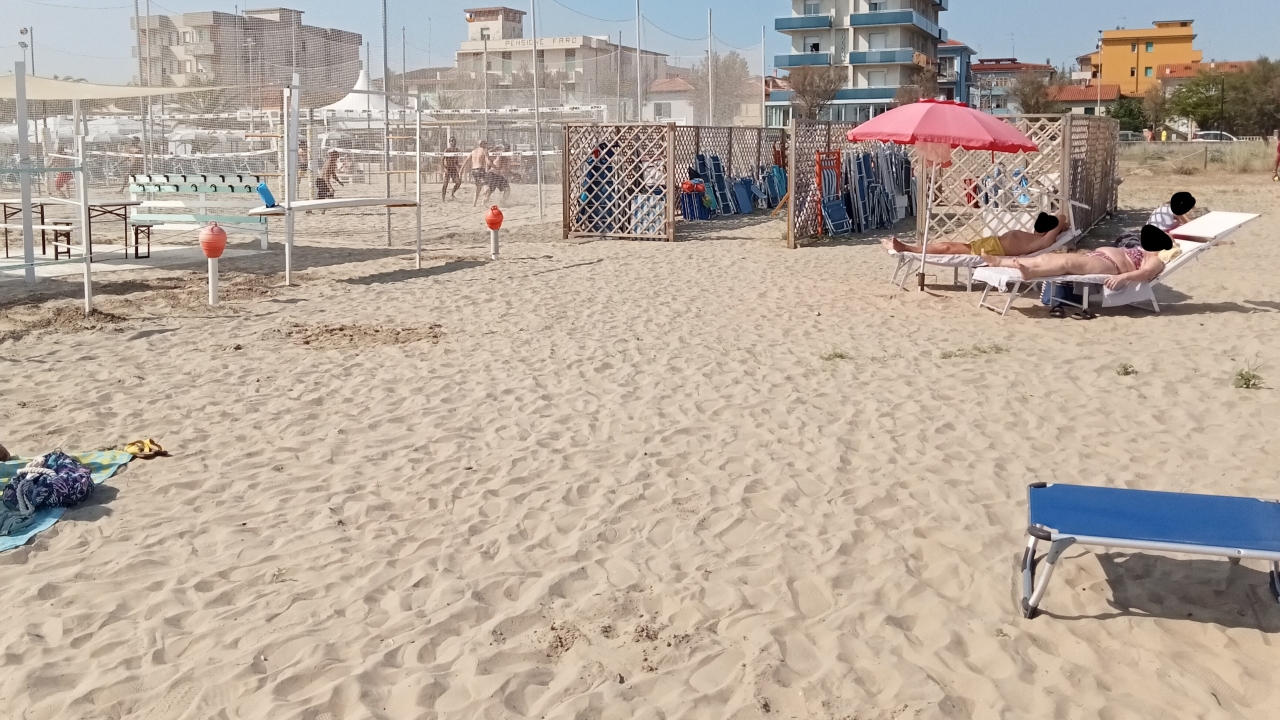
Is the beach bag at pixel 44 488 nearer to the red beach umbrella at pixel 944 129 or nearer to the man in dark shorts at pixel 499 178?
the red beach umbrella at pixel 944 129

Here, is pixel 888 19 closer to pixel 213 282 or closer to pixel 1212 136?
pixel 1212 136

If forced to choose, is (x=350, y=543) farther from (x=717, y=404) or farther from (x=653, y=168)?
(x=653, y=168)

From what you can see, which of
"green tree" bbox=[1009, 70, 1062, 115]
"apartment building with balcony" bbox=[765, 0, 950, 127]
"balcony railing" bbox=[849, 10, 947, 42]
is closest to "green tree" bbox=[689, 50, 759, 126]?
→ "apartment building with balcony" bbox=[765, 0, 950, 127]

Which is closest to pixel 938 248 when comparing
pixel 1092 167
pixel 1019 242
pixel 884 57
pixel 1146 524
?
pixel 1019 242

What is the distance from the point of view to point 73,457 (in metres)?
4.29

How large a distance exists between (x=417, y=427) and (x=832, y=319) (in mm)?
3677

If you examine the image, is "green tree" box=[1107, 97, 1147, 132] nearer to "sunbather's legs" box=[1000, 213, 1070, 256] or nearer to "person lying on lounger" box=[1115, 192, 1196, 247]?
"person lying on lounger" box=[1115, 192, 1196, 247]

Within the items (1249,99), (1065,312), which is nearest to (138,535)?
(1065,312)

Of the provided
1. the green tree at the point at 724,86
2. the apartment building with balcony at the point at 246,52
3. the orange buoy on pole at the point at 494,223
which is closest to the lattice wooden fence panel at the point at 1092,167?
the orange buoy on pole at the point at 494,223

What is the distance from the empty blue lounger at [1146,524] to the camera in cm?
296

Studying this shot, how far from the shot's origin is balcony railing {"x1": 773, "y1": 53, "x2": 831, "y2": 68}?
49406 mm

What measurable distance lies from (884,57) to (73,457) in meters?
47.1

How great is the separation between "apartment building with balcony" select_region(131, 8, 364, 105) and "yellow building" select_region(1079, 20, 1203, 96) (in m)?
69.2

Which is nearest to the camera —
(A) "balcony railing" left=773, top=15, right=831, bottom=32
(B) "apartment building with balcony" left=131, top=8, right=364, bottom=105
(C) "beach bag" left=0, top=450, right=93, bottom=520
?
(C) "beach bag" left=0, top=450, right=93, bottom=520
